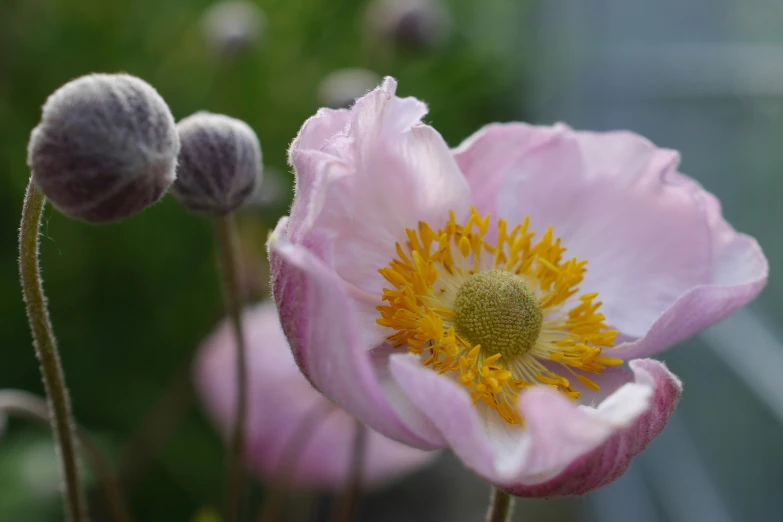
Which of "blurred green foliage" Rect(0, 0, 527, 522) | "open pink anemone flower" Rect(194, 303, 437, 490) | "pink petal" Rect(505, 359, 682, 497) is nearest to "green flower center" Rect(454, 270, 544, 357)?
"pink petal" Rect(505, 359, 682, 497)

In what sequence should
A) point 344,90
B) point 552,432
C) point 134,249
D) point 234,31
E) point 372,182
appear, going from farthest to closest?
point 134,249 → point 234,31 → point 344,90 → point 372,182 → point 552,432

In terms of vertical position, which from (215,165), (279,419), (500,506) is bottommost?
(279,419)

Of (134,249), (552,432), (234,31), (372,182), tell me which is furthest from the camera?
(134,249)

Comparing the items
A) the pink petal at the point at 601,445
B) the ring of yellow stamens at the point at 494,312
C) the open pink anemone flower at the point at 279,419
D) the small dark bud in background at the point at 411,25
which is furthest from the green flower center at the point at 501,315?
the small dark bud in background at the point at 411,25

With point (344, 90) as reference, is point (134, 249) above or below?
below

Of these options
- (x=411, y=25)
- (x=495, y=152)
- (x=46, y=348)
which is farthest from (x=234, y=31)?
(x=46, y=348)

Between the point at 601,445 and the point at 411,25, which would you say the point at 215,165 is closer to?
the point at 601,445
